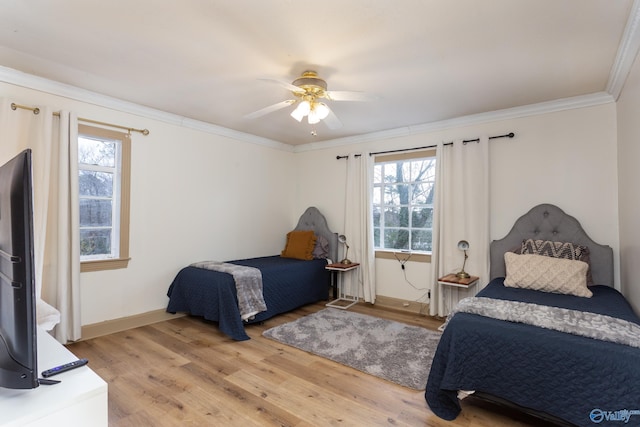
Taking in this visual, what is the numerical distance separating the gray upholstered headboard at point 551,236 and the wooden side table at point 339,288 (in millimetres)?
1770

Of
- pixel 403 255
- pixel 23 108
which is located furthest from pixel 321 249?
pixel 23 108

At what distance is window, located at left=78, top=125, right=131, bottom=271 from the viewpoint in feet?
10.5

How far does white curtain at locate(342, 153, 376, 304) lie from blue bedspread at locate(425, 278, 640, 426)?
237 cm

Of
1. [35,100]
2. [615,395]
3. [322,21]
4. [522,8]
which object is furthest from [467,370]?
[35,100]

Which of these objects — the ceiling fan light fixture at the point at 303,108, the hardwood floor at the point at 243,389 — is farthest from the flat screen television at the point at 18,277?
the ceiling fan light fixture at the point at 303,108

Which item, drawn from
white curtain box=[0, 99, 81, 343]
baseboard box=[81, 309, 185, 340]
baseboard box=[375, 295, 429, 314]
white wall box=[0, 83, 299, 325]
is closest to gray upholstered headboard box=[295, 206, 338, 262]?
white wall box=[0, 83, 299, 325]

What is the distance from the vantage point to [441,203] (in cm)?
391

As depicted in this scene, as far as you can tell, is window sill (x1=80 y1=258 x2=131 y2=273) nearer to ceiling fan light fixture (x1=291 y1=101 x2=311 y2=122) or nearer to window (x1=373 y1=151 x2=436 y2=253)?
ceiling fan light fixture (x1=291 y1=101 x2=311 y2=122)

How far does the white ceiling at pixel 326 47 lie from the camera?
1871 millimetres

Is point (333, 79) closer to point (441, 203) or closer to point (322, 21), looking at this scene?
point (322, 21)

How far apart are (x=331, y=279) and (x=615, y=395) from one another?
357cm

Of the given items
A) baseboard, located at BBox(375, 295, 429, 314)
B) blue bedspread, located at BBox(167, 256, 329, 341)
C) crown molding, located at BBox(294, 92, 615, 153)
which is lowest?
baseboard, located at BBox(375, 295, 429, 314)

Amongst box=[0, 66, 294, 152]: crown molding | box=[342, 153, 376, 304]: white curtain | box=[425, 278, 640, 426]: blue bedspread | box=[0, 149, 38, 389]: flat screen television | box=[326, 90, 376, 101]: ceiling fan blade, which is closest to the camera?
box=[0, 149, 38, 389]: flat screen television

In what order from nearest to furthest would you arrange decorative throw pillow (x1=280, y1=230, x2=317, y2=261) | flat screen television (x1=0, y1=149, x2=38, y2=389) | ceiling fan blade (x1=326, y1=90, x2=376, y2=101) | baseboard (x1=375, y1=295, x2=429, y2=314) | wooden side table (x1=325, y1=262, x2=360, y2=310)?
flat screen television (x1=0, y1=149, x2=38, y2=389)
ceiling fan blade (x1=326, y1=90, x2=376, y2=101)
baseboard (x1=375, y1=295, x2=429, y2=314)
wooden side table (x1=325, y1=262, x2=360, y2=310)
decorative throw pillow (x1=280, y1=230, x2=317, y2=261)
